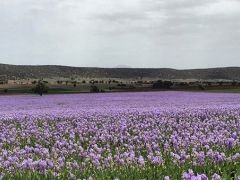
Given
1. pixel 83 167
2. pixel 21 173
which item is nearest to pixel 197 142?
pixel 83 167

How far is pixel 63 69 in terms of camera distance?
14000 centimetres

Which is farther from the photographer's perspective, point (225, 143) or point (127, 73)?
point (127, 73)

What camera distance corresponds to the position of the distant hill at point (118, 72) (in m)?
129

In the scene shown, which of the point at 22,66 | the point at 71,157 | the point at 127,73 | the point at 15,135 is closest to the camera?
the point at 71,157

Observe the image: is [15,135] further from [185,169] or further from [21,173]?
[185,169]

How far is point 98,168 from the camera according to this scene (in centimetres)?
777

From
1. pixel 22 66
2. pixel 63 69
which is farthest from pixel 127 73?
pixel 22 66

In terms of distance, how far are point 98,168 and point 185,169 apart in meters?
1.47

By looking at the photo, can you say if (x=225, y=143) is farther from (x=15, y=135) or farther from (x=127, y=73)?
(x=127, y=73)

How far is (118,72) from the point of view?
145m

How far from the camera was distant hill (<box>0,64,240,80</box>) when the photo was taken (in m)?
129

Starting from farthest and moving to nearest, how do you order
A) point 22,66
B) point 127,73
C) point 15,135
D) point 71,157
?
point 127,73
point 22,66
point 15,135
point 71,157

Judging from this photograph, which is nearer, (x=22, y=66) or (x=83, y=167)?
(x=83, y=167)

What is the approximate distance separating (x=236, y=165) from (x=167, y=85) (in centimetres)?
6085
